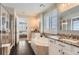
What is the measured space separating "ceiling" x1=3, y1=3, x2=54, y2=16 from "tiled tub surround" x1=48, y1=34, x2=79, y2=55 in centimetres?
60

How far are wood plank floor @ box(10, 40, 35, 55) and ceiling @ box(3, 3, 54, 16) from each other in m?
0.59

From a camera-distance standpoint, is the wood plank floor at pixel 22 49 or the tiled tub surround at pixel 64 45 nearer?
the tiled tub surround at pixel 64 45

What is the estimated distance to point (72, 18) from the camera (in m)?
2.66

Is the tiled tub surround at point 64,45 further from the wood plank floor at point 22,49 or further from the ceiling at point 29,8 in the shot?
the ceiling at point 29,8

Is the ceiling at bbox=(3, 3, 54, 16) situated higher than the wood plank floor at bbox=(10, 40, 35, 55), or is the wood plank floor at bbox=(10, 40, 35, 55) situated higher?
the ceiling at bbox=(3, 3, 54, 16)

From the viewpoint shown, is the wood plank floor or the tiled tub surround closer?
the tiled tub surround

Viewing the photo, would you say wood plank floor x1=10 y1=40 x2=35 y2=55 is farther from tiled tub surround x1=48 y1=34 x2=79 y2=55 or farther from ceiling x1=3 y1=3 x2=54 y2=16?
ceiling x1=3 y1=3 x2=54 y2=16

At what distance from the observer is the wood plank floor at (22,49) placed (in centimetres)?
246

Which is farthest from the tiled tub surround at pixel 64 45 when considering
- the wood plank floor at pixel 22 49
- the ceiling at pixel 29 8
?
the ceiling at pixel 29 8

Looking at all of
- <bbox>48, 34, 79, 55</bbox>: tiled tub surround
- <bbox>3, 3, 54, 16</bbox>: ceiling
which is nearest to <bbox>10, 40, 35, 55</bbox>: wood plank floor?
<bbox>48, 34, 79, 55</bbox>: tiled tub surround

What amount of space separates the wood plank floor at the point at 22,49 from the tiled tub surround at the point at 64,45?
43 centimetres

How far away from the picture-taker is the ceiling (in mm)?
2447

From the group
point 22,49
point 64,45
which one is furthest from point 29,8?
point 64,45

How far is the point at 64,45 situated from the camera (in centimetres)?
239
